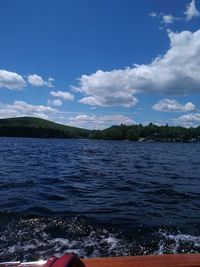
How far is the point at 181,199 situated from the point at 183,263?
11092 millimetres

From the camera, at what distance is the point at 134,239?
29.0ft

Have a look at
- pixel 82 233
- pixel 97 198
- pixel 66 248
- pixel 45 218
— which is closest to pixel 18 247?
pixel 66 248

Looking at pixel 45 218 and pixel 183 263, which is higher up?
pixel 183 263

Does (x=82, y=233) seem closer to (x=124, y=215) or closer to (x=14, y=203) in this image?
(x=124, y=215)

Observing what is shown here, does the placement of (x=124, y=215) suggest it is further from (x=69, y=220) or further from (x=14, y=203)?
(x=14, y=203)

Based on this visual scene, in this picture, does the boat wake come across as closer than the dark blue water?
Yes

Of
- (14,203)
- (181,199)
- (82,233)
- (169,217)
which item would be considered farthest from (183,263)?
(181,199)

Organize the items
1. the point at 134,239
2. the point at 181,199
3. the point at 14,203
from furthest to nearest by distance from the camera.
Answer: the point at 181,199
the point at 14,203
the point at 134,239

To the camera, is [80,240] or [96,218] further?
[96,218]

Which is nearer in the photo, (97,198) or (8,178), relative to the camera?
(97,198)

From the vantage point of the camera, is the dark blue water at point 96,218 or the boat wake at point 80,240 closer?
the boat wake at point 80,240

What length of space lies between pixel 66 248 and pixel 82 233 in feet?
4.24

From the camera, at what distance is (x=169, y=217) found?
11359 mm

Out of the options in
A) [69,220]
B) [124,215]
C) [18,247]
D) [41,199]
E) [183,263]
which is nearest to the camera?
[183,263]
